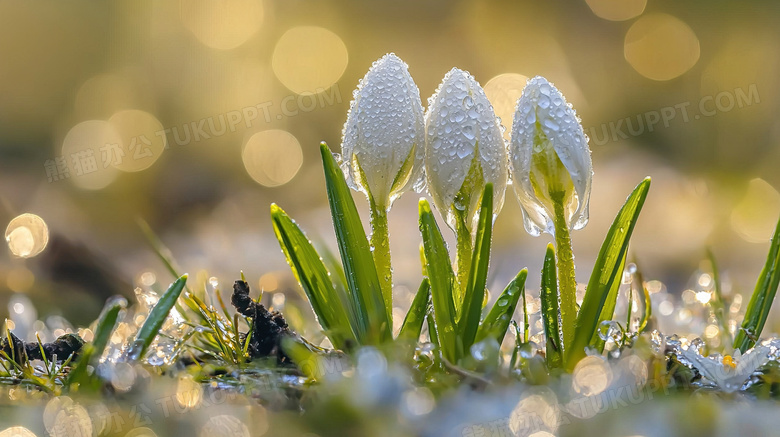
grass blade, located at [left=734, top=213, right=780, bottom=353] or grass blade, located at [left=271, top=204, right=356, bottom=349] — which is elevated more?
grass blade, located at [left=271, top=204, right=356, bottom=349]

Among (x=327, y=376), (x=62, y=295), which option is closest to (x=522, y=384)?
(x=327, y=376)

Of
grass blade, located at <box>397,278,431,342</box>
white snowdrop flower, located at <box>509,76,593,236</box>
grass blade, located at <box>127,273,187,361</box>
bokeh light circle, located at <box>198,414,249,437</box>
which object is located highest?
white snowdrop flower, located at <box>509,76,593,236</box>

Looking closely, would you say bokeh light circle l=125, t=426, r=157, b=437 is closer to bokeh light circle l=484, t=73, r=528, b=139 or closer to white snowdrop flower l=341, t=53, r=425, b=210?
white snowdrop flower l=341, t=53, r=425, b=210

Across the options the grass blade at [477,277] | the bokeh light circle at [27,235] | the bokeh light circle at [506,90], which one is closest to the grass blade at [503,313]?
the grass blade at [477,277]

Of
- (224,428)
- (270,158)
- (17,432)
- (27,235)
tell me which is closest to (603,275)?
(224,428)

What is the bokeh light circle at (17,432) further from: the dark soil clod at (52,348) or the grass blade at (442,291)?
the grass blade at (442,291)

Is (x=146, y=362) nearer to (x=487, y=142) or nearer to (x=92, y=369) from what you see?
(x=92, y=369)

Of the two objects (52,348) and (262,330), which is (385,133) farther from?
(52,348)

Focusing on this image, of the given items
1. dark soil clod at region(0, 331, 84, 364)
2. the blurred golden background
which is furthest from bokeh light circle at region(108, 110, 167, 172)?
dark soil clod at region(0, 331, 84, 364)
